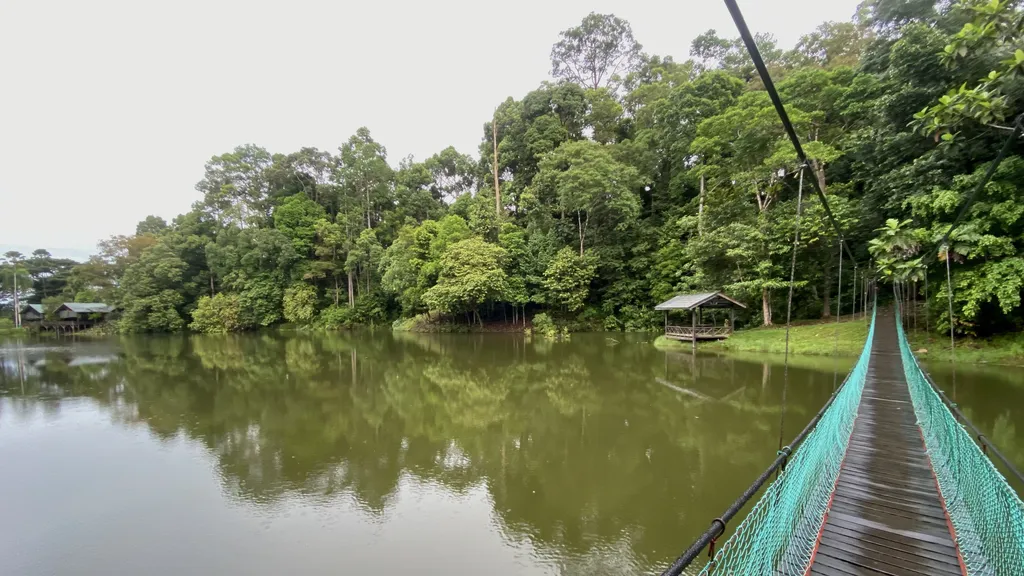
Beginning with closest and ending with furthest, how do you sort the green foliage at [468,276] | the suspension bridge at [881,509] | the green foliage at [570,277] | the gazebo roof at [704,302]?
the suspension bridge at [881,509] < the gazebo roof at [704,302] < the green foliage at [468,276] < the green foliage at [570,277]

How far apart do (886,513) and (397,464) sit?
549 cm

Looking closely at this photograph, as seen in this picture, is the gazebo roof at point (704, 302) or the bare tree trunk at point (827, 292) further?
the bare tree trunk at point (827, 292)

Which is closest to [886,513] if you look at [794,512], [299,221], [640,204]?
[794,512]

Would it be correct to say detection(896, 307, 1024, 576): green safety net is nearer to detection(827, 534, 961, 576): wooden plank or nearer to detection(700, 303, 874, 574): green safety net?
detection(827, 534, 961, 576): wooden plank

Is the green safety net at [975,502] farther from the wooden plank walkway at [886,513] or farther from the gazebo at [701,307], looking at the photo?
the gazebo at [701,307]

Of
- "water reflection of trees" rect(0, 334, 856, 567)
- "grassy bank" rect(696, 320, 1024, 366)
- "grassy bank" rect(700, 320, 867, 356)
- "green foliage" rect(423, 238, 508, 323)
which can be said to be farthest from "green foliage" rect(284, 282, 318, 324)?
"grassy bank" rect(700, 320, 867, 356)

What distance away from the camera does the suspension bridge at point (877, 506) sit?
7.07ft

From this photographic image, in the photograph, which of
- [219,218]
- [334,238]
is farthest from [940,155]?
[219,218]

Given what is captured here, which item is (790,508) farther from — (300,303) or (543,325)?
(300,303)

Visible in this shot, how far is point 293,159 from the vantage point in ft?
110

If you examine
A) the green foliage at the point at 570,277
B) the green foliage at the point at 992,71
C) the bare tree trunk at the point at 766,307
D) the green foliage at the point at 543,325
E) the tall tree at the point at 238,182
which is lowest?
the green foliage at the point at 543,325

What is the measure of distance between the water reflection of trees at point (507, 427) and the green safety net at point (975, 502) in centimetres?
195

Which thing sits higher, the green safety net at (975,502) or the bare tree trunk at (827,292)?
the bare tree trunk at (827,292)

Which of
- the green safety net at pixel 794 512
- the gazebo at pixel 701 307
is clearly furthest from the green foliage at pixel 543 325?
the green safety net at pixel 794 512
